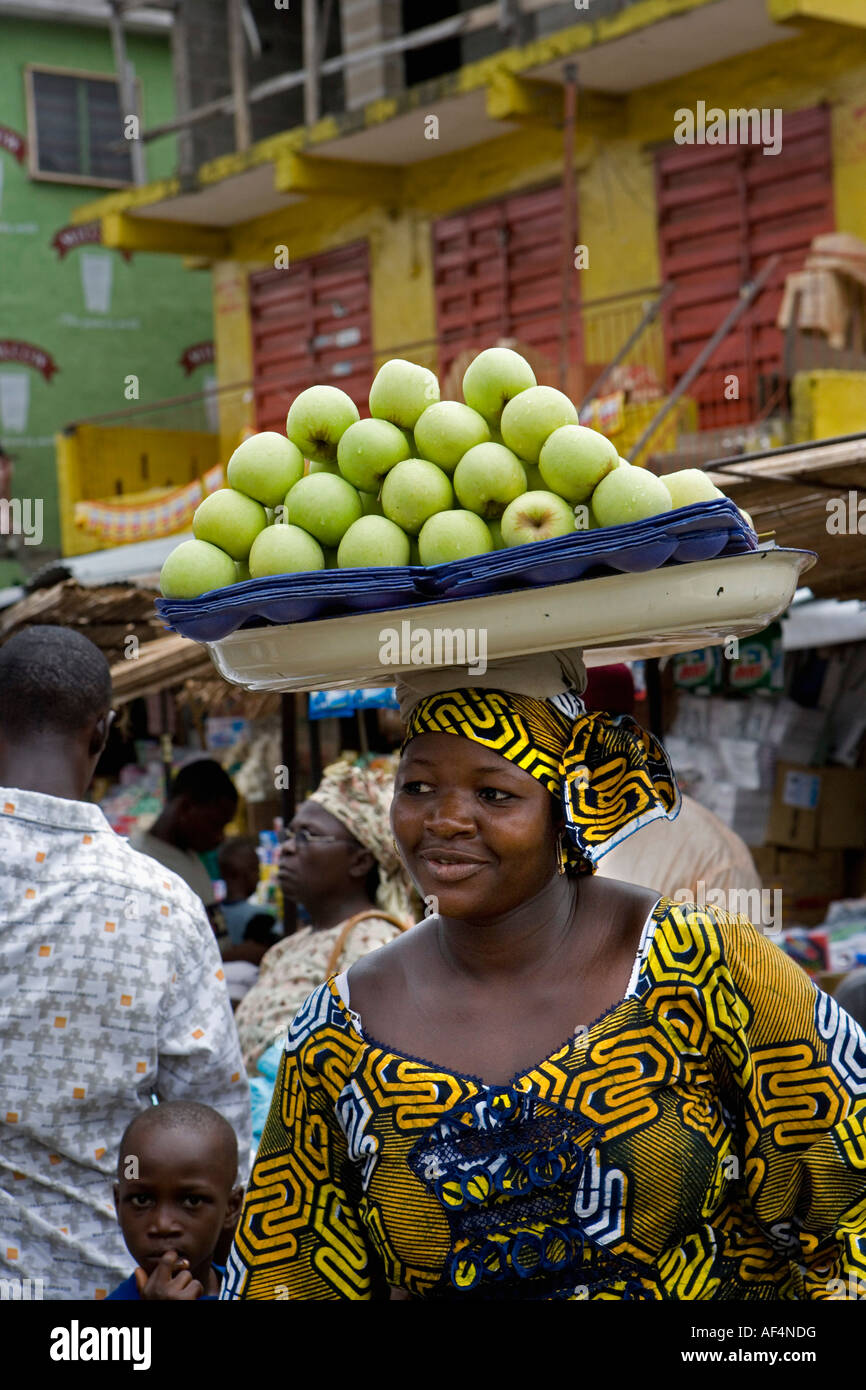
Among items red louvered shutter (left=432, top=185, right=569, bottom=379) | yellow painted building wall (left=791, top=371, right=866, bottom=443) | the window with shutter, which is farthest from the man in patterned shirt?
the window with shutter

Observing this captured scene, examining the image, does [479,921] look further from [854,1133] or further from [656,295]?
[656,295]

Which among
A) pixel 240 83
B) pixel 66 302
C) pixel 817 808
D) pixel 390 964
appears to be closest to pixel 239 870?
pixel 817 808

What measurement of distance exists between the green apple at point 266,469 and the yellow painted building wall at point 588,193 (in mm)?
9640

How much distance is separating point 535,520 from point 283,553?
31 cm

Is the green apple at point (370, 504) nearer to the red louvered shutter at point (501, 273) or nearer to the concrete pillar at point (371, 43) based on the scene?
the red louvered shutter at point (501, 273)

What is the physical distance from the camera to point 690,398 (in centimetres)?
1129

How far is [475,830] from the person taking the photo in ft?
6.58

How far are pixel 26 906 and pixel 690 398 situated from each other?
9.13m

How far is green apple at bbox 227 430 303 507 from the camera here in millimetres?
2109

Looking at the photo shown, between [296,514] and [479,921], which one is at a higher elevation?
[296,514]

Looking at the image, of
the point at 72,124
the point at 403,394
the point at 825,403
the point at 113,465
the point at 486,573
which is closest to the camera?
the point at 486,573

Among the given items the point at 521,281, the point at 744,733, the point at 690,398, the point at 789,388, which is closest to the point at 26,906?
the point at 744,733

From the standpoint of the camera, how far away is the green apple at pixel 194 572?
2.06 metres

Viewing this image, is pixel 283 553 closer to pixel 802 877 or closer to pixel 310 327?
pixel 802 877
